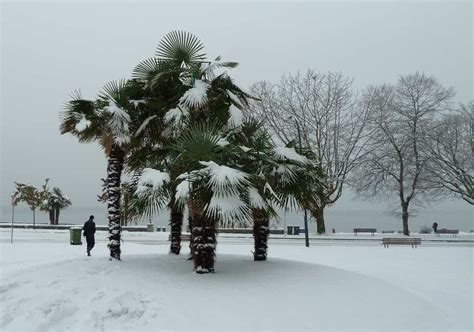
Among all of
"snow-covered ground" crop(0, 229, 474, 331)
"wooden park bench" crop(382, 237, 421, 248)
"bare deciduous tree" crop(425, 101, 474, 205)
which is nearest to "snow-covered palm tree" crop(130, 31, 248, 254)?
"snow-covered ground" crop(0, 229, 474, 331)

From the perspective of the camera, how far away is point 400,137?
35.4 m

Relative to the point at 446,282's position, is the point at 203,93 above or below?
above

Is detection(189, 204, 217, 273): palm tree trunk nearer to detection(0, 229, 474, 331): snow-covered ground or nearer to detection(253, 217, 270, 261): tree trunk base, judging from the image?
detection(0, 229, 474, 331): snow-covered ground

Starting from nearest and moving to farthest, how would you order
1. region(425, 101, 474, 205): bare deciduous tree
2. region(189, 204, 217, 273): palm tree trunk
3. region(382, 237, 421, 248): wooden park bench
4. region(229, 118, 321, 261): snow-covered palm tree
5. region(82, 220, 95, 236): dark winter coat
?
region(189, 204, 217, 273): palm tree trunk < region(229, 118, 321, 261): snow-covered palm tree < region(82, 220, 95, 236): dark winter coat < region(382, 237, 421, 248): wooden park bench < region(425, 101, 474, 205): bare deciduous tree

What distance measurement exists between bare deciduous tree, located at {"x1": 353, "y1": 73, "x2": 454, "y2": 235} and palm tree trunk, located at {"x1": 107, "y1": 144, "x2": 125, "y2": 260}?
1023 inches

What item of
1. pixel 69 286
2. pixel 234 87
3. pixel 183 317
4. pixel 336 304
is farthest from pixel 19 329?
pixel 234 87

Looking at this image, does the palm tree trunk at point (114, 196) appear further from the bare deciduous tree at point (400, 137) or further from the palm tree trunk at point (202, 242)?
the bare deciduous tree at point (400, 137)

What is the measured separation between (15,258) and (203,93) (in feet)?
32.3

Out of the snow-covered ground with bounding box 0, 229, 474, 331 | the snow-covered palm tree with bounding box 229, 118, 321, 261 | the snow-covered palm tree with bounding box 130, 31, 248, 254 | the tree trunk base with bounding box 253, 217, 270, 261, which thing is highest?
the snow-covered palm tree with bounding box 130, 31, 248, 254

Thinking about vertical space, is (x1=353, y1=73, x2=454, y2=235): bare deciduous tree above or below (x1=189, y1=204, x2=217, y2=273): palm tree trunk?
above

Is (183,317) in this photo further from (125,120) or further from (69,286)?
(125,120)

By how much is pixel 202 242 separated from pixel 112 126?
14.4ft

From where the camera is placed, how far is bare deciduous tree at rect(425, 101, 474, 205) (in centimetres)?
3316

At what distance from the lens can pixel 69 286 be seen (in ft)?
30.2
